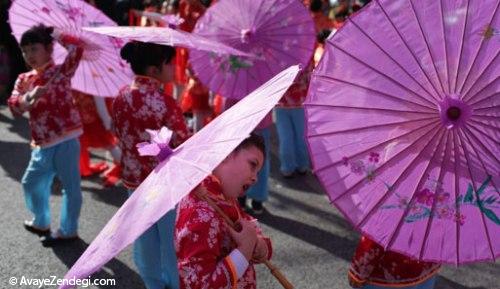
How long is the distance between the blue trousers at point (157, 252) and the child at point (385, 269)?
46.8 inches

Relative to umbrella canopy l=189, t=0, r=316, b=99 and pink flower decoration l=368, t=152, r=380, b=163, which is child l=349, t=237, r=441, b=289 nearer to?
pink flower decoration l=368, t=152, r=380, b=163

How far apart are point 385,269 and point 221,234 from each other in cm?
80

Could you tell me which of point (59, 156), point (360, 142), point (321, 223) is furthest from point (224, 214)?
point (321, 223)

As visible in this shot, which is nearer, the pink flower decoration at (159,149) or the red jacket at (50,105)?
the pink flower decoration at (159,149)

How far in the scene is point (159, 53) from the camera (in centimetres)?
284

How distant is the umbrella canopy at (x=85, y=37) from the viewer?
326 cm

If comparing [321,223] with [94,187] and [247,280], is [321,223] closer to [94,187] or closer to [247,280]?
[94,187]

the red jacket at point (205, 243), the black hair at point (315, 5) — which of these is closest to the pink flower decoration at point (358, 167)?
the red jacket at point (205, 243)

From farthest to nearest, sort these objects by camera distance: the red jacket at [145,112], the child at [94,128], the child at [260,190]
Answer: the child at [94,128], the child at [260,190], the red jacket at [145,112]

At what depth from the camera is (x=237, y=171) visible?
5.77 feet

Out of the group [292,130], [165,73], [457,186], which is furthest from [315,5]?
[457,186]

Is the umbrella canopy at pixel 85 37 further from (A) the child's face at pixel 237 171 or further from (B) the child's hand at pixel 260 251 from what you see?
(B) the child's hand at pixel 260 251

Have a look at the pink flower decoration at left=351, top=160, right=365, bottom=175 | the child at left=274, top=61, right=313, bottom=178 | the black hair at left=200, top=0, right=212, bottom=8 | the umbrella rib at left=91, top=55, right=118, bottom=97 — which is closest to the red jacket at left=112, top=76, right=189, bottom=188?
the umbrella rib at left=91, top=55, right=118, bottom=97

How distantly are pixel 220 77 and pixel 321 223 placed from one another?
1.62 meters
